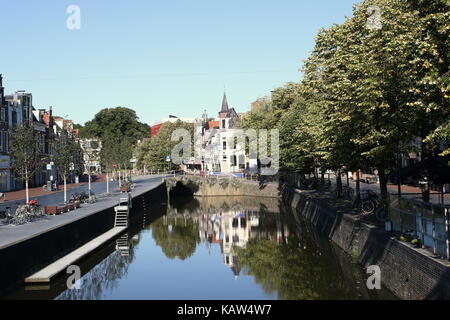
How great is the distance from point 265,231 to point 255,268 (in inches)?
619

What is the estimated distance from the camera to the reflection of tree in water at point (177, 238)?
37594 millimetres

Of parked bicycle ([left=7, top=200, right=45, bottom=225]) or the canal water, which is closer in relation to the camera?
the canal water

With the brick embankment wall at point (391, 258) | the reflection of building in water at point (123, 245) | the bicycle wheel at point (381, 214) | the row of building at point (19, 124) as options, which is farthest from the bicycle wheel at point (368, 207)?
the row of building at point (19, 124)

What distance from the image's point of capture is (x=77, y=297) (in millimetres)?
22594

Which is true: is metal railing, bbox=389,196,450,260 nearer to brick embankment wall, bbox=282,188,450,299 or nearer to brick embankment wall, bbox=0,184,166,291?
brick embankment wall, bbox=282,188,450,299

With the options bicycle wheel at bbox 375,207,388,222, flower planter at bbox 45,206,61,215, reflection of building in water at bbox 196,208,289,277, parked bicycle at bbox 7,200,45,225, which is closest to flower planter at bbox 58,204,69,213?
flower planter at bbox 45,206,61,215

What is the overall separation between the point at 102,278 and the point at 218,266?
24.9ft

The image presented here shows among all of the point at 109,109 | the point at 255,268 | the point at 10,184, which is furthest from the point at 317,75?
the point at 109,109

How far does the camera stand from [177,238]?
44.4 m

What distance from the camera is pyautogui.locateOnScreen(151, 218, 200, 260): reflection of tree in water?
123 ft

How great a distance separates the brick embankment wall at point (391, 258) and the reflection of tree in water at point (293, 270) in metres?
1.73

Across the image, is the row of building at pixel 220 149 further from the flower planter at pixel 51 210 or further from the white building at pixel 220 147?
the flower planter at pixel 51 210

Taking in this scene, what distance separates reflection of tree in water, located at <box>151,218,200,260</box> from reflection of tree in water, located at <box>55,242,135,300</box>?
3740 millimetres

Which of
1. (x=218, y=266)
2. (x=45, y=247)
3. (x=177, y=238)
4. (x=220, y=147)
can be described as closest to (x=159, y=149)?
(x=220, y=147)
